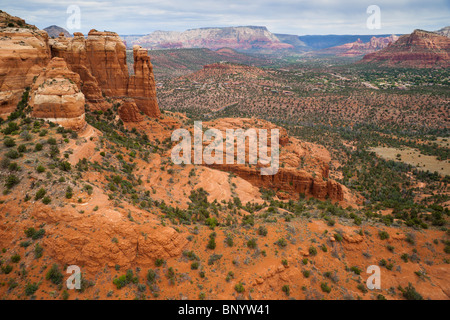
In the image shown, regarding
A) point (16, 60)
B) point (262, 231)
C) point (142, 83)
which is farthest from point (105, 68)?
point (262, 231)

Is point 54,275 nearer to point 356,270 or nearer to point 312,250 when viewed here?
point 312,250

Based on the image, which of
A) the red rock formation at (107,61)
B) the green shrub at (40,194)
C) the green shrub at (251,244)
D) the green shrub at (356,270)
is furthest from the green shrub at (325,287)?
the red rock formation at (107,61)

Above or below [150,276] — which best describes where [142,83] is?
above

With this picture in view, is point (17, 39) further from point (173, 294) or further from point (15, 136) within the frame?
point (173, 294)

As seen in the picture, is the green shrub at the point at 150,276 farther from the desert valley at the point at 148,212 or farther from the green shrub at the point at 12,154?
the green shrub at the point at 12,154

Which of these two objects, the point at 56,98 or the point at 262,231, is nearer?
the point at 262,231

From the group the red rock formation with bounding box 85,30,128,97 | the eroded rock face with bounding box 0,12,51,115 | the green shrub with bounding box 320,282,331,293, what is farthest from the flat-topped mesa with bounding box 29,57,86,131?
the green shrub with bounding box 320,282,331,293

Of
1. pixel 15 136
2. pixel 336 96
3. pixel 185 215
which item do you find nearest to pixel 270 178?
pixel 185 215
